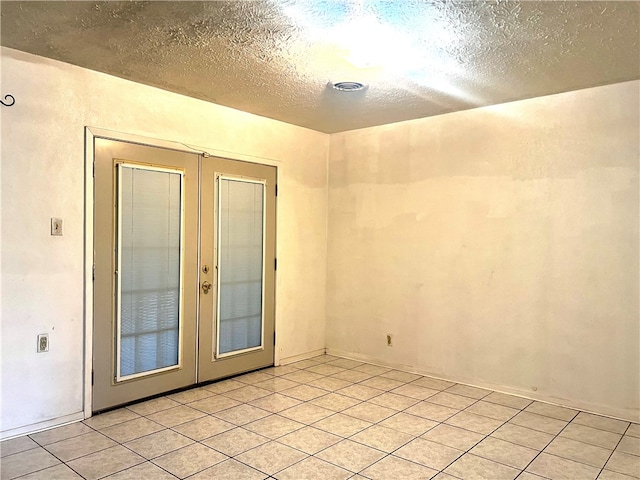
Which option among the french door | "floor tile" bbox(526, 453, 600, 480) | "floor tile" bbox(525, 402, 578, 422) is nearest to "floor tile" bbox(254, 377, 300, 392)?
the french door

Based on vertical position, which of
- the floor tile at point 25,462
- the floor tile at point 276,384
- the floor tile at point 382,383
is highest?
the floor tile at point 25,462

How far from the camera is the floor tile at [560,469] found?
8.73ft

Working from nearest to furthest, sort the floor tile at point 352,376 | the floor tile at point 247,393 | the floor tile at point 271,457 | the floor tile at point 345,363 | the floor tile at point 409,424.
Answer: the floor tile at point 271,457 < the floor tile at point 409,424 < the floor tile at point 247,393 < the floor tile at point 352,376 < the floor tile at point 345,363

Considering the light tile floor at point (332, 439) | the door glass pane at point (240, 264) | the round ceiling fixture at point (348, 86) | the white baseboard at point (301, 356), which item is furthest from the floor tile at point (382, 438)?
the round ceiling fixture at point (348, 86)

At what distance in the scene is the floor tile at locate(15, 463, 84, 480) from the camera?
2539 millimetres

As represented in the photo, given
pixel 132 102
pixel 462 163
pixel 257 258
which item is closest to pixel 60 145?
pixel 132 102

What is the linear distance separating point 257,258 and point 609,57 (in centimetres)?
330

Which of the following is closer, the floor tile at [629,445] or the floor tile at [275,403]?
the floor tile at [629,445]

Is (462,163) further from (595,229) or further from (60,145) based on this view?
(60,145)

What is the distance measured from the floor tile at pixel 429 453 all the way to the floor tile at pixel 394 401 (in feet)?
2.10

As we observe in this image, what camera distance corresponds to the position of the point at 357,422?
3406 mm

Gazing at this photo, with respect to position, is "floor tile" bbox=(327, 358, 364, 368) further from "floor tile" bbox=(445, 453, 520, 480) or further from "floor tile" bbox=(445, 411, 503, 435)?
"floor tile" bbox=(445, 453, 520, 480)

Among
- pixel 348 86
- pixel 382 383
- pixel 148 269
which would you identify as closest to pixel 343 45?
pixel 348 86

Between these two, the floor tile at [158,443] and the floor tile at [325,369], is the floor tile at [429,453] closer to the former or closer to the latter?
the floor tile at [158,443]
